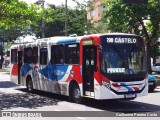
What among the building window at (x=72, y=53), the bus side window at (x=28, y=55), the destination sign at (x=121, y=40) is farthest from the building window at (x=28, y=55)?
the destination sign at (x=121, y=40)

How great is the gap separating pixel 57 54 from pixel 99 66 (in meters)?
3.81

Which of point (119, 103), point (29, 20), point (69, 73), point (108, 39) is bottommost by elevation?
point (119, 103)

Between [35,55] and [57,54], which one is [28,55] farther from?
[57,54]

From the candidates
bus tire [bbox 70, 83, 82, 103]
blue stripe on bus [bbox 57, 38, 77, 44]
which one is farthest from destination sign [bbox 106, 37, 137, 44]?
bus tire [bbox 70, 83, 82, 103]

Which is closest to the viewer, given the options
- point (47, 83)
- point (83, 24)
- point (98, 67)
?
point (98, 67)

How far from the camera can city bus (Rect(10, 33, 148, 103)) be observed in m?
13.0

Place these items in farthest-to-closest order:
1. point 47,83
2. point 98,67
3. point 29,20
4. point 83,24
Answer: point 83,24
point 29,20
point 47,83
point 98,67

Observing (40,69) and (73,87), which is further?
(40,69)

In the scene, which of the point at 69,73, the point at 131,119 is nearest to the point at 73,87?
the point at 69,73

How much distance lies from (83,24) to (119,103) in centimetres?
2552

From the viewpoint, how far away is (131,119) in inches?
426

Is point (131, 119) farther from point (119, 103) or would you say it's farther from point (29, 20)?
point (29, 20)

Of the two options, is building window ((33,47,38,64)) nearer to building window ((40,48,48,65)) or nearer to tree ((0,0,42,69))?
building window ((40,48,48,65))

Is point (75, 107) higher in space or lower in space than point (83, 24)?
lower
